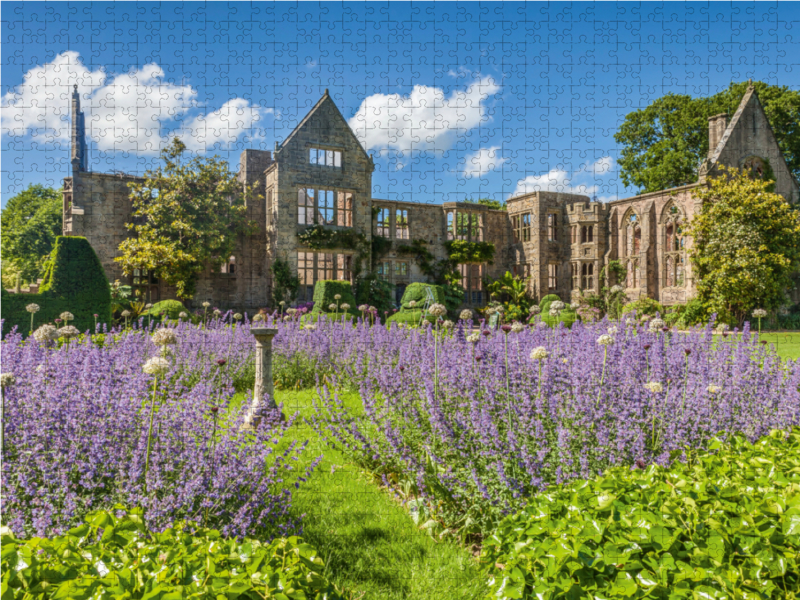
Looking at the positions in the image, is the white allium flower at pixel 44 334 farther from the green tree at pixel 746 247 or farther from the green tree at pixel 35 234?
the green tree at pixel 35 234

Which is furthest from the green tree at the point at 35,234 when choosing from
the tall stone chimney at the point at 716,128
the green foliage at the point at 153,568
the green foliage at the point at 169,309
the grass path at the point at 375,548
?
the tall stone chimney at the point at 716,128

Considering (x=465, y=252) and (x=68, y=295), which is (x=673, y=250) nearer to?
(x=465, y=252)

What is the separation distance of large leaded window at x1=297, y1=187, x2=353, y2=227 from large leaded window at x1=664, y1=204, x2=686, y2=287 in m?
13.5


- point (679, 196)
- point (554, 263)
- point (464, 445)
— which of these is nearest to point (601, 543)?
point (464, 445)

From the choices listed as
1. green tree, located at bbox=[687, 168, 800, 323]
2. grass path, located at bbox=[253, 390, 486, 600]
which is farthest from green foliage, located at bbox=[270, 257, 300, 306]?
grass path, located at bbox=[253, 390, 486, 600]

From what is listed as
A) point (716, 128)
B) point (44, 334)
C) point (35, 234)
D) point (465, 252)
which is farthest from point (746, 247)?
point (35, 234)

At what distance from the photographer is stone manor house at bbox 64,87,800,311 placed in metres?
19.6

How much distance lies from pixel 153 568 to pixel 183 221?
19.2 meters

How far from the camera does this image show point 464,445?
331 centimetres

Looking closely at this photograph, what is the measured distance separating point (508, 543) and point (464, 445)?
120cm

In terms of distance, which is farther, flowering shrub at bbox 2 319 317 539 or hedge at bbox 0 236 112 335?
hedge at bbox 0 236 112 335

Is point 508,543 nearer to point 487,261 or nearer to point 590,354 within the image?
point 590,354

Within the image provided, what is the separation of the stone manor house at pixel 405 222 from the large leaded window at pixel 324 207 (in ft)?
0.15

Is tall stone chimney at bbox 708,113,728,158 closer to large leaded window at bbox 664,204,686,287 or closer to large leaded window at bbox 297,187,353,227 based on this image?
large leaded window at bbox 664,204,686,287
